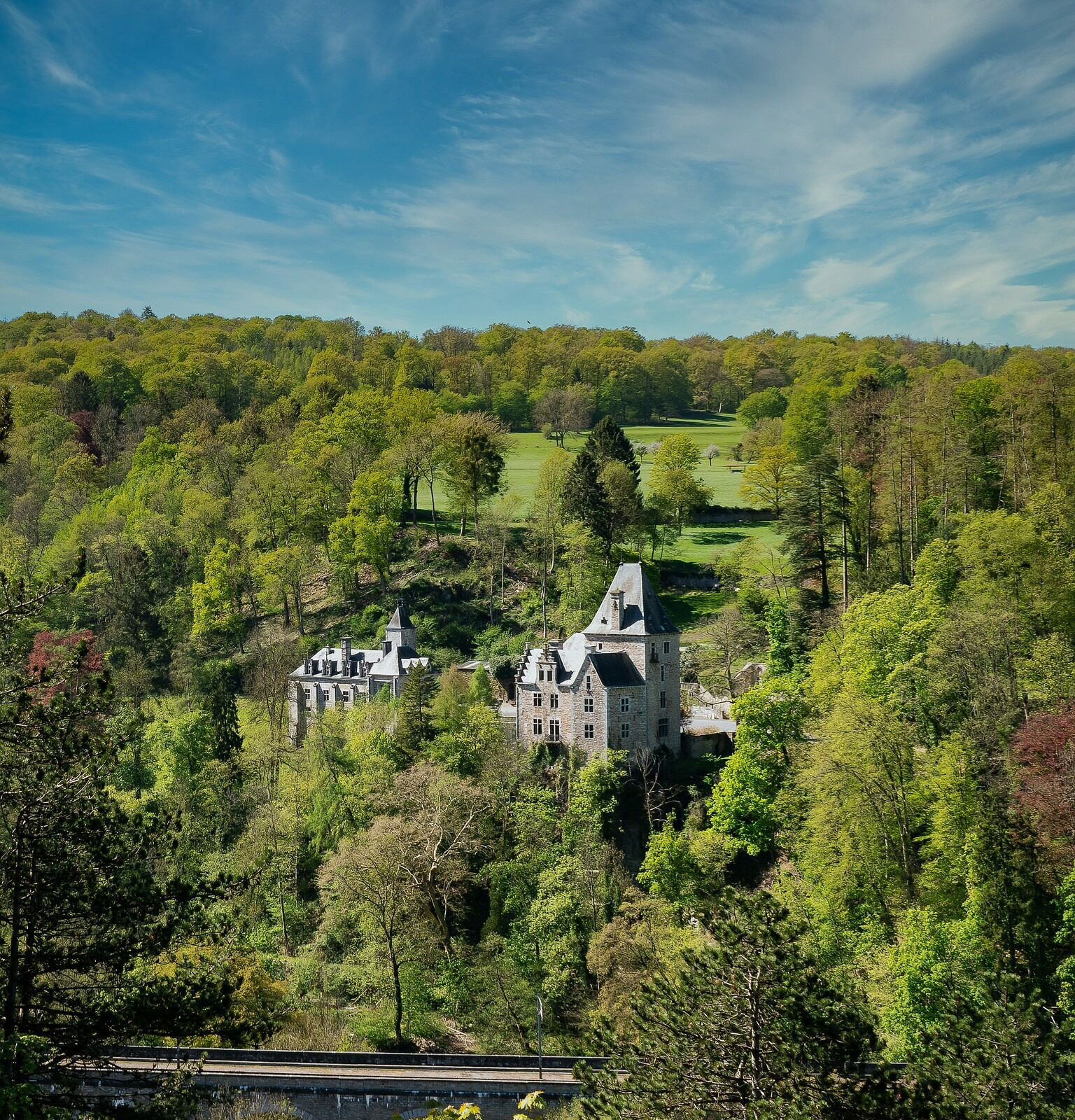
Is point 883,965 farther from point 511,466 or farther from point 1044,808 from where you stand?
point 511,466

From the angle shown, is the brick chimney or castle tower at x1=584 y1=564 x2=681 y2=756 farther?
the brick chimney

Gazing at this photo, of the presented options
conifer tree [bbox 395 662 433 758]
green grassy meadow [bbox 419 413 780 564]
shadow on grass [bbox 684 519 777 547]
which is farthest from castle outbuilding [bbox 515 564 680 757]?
shadow on grass [bbox 684 519 777 547]

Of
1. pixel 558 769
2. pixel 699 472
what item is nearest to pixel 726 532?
pixel 699 472

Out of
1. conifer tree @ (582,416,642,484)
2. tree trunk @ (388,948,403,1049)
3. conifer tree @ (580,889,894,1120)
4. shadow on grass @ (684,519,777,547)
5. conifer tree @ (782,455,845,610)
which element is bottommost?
tree trunk @ (388,948,403,1049)

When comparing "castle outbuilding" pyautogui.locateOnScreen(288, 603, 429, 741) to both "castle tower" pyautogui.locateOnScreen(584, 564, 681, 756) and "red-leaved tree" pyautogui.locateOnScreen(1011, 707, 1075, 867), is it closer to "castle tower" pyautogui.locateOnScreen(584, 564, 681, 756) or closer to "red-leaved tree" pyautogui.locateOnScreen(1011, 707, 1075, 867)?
"castle tower" pyautogui.locateOnScreen(584, 564, 681, 756)

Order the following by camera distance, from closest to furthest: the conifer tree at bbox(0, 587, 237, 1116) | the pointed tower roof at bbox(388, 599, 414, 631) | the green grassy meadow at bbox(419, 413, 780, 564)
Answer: the conifer tree at bbox(0, 587, 237, 1116) → the pointed tower roof at bbox(388, 599, 414, 631) → the green grassy meadow at bbox(419, 413, 780, 564)
